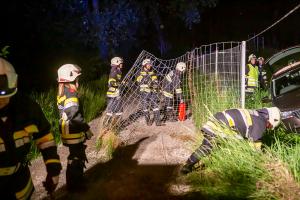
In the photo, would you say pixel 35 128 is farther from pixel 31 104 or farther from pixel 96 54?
pixel 96 54

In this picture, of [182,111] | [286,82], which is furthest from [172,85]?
[286,82]

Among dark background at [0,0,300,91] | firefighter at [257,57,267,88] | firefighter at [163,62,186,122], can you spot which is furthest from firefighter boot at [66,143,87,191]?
dark background at [0,0,300,91]

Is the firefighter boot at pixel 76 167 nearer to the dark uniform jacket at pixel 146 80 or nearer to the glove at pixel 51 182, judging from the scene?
the glove at pixel 51 182

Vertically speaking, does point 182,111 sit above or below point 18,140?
above

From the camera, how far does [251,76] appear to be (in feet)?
32.6

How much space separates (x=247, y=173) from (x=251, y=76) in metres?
5.94

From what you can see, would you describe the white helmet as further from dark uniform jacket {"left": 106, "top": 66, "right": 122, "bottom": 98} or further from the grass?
dark uniform jacket {"left": 106, "top": 66, "right": 122, "bottom": 98}

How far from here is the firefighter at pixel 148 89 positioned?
884cm

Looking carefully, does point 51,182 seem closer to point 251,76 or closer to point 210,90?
point 210,90

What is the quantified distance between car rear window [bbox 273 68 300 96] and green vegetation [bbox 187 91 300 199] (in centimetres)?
259

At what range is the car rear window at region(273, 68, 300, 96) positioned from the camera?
7.29m

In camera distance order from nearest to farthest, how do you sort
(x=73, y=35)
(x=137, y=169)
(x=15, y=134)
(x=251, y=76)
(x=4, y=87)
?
(x=4, y=87) → (x=15, y=134) → (x=137, y=169) → (x=251, y=76) → (x=73, y=35)

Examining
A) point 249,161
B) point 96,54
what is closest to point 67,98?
point 249,161

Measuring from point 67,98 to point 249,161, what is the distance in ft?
8.11
